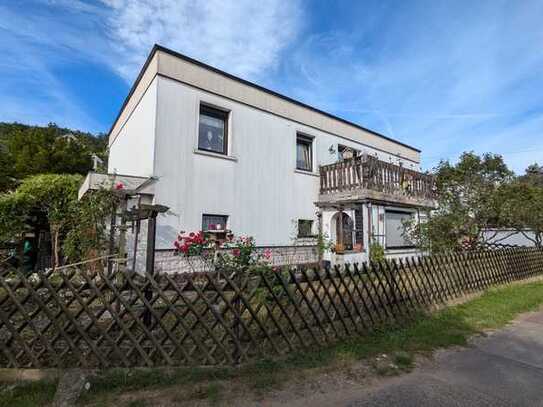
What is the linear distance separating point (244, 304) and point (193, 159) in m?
5.88

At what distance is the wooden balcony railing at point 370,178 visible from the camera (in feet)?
34.8

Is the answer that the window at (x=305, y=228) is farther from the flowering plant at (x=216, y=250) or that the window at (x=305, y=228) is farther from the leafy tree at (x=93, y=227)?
the leafy tree at (x=93, y=227)

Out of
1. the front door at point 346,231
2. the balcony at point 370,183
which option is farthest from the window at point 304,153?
the front door at point 346,231

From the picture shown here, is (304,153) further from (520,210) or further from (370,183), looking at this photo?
(520,210)

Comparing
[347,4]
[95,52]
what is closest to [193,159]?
[95,52]

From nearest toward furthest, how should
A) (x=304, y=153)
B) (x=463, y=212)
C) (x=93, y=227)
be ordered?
(x=93, y=227)
(x=463, y=212)
(x=304, y=153)

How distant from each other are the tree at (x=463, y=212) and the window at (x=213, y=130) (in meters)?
7.58

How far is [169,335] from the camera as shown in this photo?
3166 mm

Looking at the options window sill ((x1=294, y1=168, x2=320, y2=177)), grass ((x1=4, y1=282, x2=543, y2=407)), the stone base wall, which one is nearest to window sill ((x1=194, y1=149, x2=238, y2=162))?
window sill ((x1=294, y1=168, x2=320, y2=177))

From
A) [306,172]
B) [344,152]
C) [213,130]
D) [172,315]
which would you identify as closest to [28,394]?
[172,315]

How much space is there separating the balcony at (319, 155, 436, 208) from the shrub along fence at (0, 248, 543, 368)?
264 inches

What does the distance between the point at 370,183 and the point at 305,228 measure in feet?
9.39

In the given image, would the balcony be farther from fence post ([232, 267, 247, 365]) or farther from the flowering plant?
fence post ([232, 267, 247, 365])

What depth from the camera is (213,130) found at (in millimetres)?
9312
